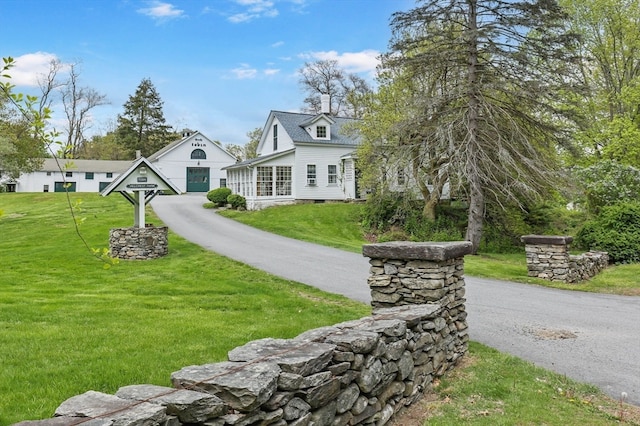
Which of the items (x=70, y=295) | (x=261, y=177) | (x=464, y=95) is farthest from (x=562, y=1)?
(x=70, y=295)

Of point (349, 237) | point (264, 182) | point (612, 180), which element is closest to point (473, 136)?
point (612, 180)

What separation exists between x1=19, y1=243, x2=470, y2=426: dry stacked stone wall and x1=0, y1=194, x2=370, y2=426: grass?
64.3 inches

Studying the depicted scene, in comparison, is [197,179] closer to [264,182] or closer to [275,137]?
[275,137]

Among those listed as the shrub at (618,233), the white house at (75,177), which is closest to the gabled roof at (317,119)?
the shrub at (618,233)

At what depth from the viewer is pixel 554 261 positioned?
41.5ft

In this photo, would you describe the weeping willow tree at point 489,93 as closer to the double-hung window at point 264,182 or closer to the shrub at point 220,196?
the double-hung window at point 264,182

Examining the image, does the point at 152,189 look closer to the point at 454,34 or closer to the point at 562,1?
the point at 454,34

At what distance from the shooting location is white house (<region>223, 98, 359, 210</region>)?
2928 centimetres

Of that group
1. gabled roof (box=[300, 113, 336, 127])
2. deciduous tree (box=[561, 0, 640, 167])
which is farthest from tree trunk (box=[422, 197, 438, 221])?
gabled roof (box=[300, 113, 336, 127])

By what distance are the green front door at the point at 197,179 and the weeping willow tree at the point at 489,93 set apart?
89.0 ft

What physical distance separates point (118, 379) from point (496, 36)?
17795mm

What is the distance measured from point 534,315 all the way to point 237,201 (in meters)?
22.2

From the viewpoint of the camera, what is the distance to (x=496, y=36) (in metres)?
17.6

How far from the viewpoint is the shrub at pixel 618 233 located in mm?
16188
